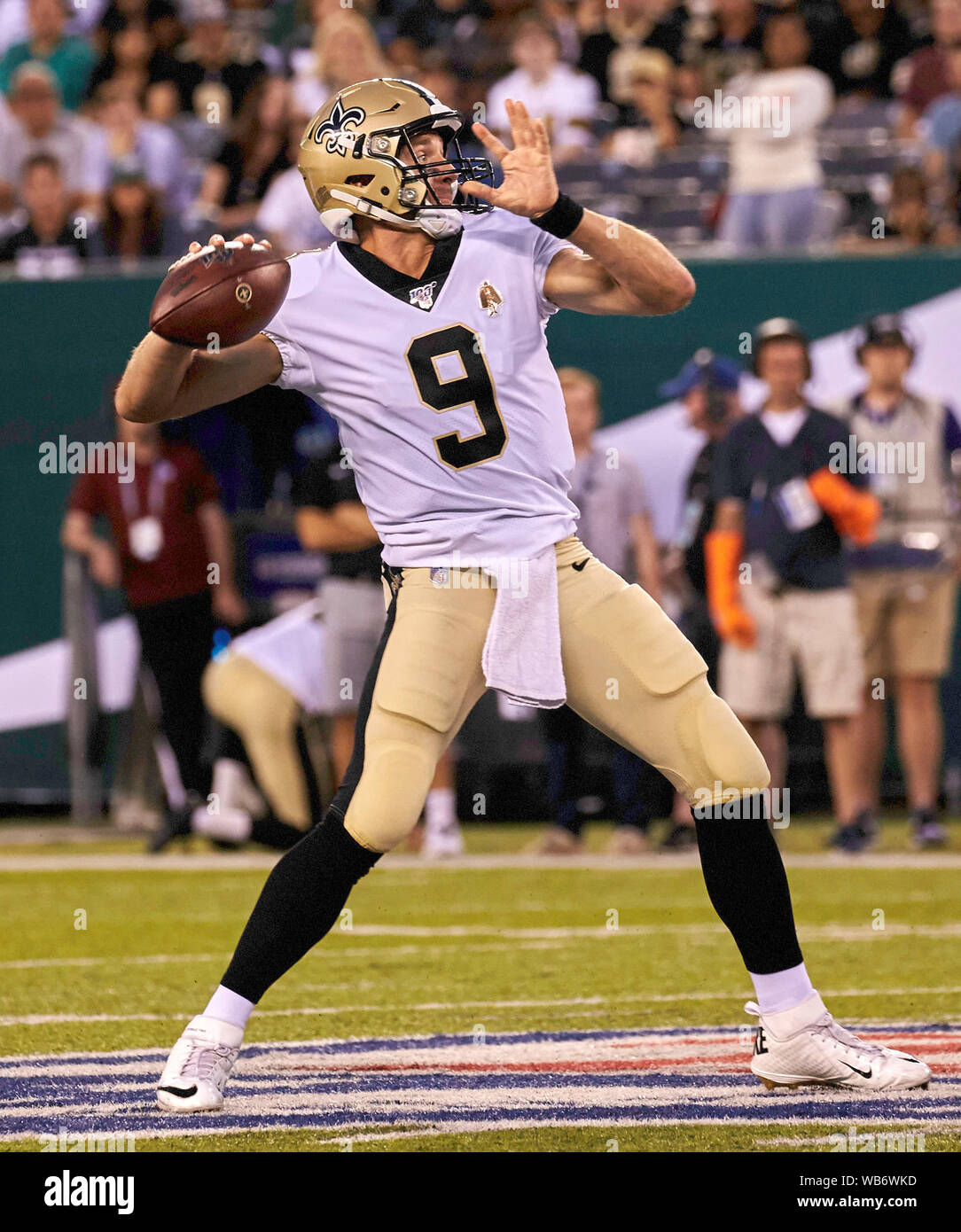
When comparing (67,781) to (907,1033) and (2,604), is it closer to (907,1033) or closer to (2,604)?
(2,604)

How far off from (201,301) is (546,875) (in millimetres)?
4936

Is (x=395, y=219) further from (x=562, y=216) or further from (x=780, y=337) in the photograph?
(x=780, y=337)

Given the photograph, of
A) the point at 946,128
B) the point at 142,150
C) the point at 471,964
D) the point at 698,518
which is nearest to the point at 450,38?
the point at 142,150

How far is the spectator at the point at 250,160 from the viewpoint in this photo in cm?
1226

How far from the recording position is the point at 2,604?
36.1ft

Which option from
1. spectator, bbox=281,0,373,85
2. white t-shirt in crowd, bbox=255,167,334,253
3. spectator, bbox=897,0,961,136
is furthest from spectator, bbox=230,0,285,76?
spectator, bbox=897,0,961,136

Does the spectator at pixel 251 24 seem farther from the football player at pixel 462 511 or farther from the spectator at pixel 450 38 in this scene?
the football player at pixel 462 511

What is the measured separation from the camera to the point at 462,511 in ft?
14.9

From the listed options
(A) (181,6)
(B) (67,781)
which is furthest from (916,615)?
(A) (181,6)

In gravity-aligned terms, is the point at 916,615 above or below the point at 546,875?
above

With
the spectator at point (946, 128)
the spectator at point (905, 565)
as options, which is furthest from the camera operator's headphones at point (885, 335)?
the spectator at point (946, 128)

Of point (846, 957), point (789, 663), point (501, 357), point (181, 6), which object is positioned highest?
point (181, 6)

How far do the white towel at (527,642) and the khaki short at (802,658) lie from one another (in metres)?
4.90

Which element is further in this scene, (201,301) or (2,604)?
(2,604)
